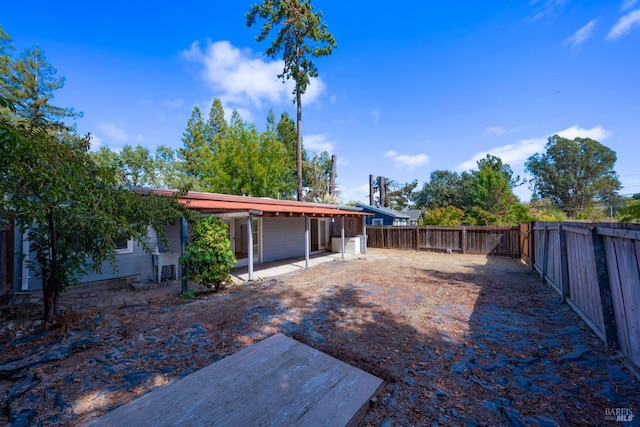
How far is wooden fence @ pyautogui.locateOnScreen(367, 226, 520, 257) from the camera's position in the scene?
11719 mm

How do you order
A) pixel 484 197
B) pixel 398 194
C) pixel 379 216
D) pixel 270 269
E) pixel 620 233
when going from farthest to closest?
1. pixel 398 194
2. pixel 379 216
3. pixel 484 197
4. pixel 270 269
5. pixel 620 233

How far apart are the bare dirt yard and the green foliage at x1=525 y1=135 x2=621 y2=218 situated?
45.1 metres

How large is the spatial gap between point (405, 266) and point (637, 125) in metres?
26.4

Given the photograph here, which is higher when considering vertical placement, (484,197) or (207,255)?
(484,197)

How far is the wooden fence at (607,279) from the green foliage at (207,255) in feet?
19.9

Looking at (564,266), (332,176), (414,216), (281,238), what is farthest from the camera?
(414,216)

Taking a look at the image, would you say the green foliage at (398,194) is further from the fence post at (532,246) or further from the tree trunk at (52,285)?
the tree trunk at (52,285)

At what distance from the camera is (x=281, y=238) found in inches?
423

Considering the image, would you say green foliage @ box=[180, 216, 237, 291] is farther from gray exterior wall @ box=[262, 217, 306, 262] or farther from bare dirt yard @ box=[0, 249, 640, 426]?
gray exterior wall @ box=[262, 217, 306, 262]

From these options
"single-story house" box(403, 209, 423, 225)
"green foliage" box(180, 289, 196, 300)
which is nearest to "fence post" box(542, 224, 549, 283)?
"green foliage" box(180, 289, 196, 300)

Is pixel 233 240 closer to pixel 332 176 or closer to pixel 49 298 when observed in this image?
pixel 49 298

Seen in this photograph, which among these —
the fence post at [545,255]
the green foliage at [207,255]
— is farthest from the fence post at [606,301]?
the green foliage at [207,255]

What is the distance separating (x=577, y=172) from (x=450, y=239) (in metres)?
41.2

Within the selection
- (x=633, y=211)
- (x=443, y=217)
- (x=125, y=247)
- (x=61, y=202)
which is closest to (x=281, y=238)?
(x=125, y=247)
